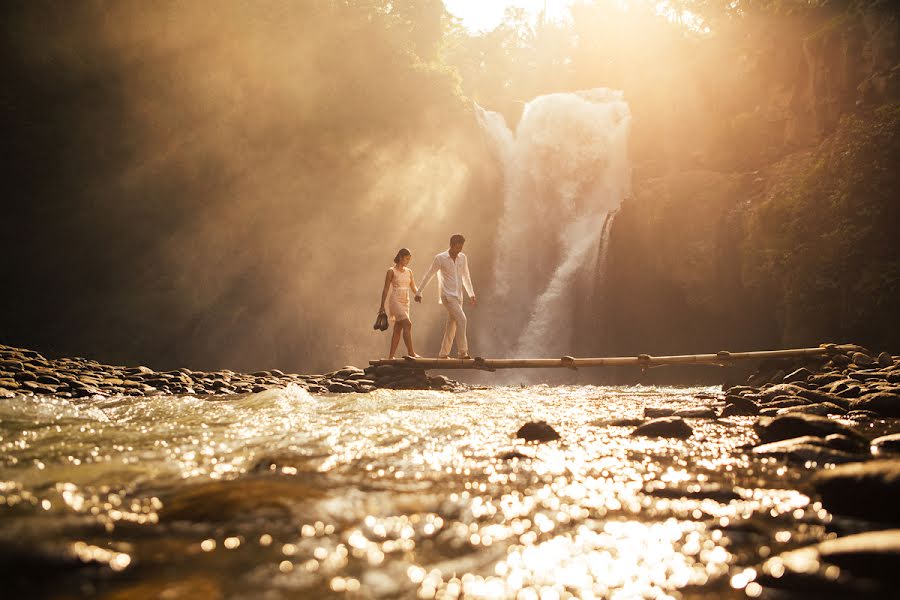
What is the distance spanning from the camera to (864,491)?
178cm

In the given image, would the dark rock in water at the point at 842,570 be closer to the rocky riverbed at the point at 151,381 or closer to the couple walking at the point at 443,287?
the rocky riverbed at the point at 151,381

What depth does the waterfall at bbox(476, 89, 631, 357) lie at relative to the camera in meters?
22.4

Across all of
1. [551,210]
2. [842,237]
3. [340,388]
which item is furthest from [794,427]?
[551,210]

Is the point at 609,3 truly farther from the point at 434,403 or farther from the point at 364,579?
the point at 364,579

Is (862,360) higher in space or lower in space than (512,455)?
higher

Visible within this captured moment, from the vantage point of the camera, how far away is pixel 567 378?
2169cm

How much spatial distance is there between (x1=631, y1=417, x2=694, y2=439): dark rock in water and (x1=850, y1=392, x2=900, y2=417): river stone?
216 cm

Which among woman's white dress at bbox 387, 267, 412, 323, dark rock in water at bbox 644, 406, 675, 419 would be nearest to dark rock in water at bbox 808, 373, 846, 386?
dark rock in water at bbox 644, 406, 675, 419

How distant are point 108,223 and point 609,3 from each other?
47.2 meters

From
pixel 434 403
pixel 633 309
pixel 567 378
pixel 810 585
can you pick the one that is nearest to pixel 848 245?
pixel 633 309

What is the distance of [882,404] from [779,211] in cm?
1352

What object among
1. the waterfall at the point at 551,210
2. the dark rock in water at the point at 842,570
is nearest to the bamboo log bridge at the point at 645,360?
the dark rock in water at the point at 842,570

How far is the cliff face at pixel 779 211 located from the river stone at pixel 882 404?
10895 millimetres

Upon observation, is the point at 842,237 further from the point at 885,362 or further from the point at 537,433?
the point at 537,433
